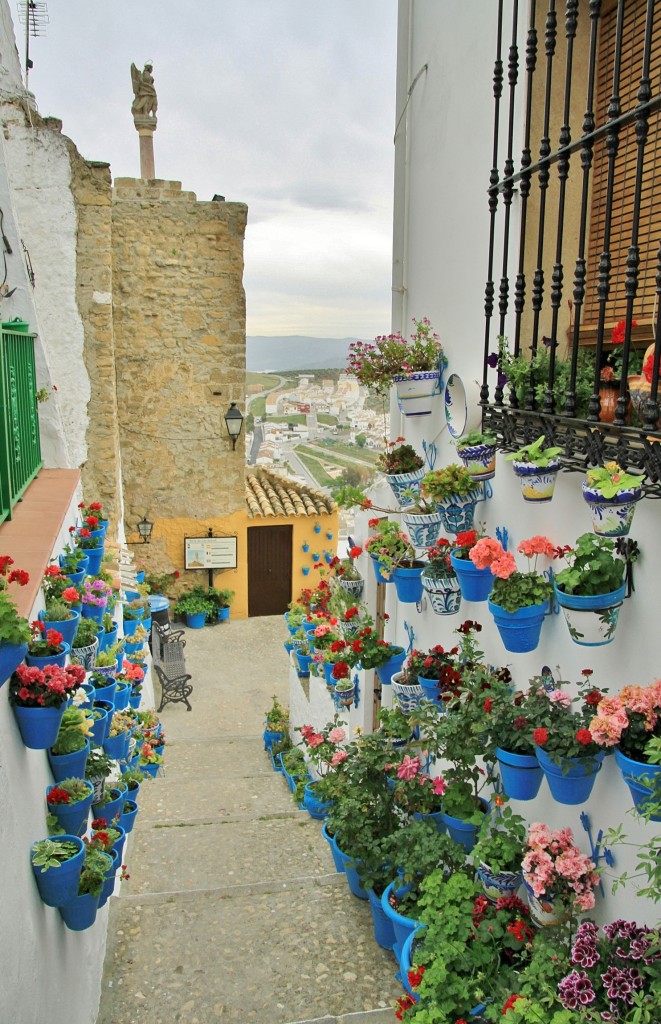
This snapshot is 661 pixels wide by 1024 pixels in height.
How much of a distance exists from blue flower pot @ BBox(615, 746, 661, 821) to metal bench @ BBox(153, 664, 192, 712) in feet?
27.5

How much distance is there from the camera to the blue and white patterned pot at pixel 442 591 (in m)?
3.76

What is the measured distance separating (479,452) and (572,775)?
1437mm

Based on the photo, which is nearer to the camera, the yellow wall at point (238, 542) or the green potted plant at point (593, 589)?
the green potted plant at point (593, 589)

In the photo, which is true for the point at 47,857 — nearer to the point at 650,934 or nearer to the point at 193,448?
the point at 650,934

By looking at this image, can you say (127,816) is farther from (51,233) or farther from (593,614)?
(51,233)

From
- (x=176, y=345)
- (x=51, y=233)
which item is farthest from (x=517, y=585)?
(x=176, y=345)

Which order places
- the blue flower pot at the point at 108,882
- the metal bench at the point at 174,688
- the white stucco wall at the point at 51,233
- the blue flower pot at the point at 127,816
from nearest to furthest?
the blue flower pot at the point at 108,882, the blue flower pot at the point at 127,816, the white stucco wall at the point at 51,233, the metal bench at the point at 174,688

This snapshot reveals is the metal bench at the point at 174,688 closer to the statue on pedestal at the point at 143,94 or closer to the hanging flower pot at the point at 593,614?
the hanging flower pot at the point at 593,614

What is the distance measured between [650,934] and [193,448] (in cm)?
1170

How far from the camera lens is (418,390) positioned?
14.0 feet

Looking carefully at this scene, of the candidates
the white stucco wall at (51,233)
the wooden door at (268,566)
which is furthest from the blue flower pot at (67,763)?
the wooden door at (268,566)

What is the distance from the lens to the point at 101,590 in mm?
4383

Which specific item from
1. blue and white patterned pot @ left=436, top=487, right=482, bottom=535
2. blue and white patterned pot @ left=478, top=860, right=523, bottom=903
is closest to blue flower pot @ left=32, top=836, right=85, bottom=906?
blue and white patterned pot @ left=478, top=860, right=523, bottom=903

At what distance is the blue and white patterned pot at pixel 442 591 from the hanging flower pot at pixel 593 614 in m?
1.41
